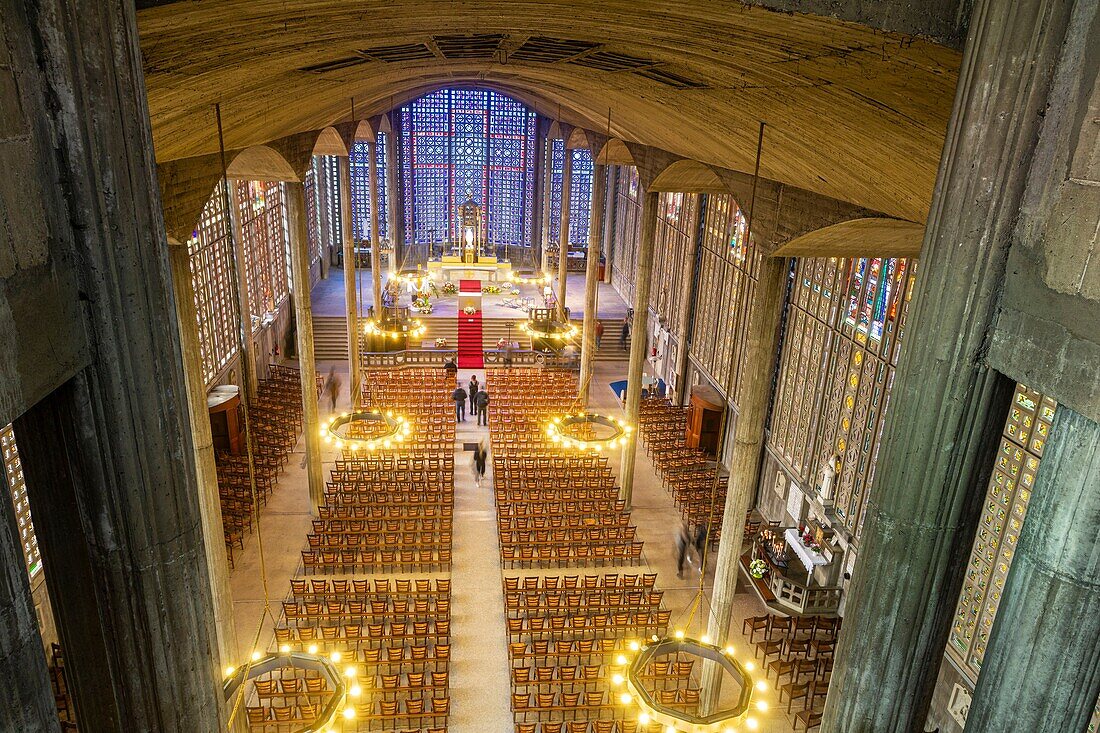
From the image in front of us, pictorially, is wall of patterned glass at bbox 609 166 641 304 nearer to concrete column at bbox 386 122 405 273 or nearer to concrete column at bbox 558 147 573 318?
concrete column at bbox 558 147 573 318

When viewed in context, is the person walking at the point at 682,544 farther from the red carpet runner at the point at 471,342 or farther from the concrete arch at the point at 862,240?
the red carpet runner at the point at 471,342

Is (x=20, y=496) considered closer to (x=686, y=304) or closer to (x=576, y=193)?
(x=686, y=304)

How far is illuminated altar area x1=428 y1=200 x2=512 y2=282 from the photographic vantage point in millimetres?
29266

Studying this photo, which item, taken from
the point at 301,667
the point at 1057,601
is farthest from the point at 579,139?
the point at 1057,601

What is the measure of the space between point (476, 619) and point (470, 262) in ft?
61.8

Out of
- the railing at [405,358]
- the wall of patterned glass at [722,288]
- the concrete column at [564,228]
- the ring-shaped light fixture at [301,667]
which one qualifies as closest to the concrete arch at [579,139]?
the concrete column at [564,228]

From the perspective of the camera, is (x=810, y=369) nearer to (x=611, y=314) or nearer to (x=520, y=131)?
(x=611, y=314)

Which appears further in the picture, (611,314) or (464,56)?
(611,314)

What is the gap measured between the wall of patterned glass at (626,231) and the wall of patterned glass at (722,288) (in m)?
7.61

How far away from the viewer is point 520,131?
36.5 meters

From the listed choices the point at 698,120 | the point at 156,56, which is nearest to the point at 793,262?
the point at 698,120

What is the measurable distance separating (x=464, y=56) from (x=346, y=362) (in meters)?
20.5

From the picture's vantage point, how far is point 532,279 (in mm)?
32438

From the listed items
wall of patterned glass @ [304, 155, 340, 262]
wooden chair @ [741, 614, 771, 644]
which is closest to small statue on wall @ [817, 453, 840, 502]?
wooden chair @ [741, 614, 771, 644]
